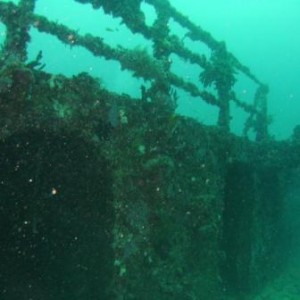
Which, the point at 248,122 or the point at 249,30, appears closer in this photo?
the point at 248,122

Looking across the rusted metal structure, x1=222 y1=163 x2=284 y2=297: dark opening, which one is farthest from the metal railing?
x1=222 y1=163 x2=284 y2=297: dark opening

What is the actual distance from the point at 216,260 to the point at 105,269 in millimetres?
2165

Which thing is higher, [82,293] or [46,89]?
[46,89]

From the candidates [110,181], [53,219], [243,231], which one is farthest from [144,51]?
[243,231]

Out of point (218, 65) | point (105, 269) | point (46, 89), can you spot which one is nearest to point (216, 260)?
point (105, 269)

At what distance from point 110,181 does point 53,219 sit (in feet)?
2.56

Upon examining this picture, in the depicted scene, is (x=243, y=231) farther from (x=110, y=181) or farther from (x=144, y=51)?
(x=144, y=51)

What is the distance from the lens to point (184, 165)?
5012 mm

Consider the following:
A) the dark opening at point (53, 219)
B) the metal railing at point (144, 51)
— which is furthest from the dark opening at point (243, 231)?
the dark opening at point (53, 219)

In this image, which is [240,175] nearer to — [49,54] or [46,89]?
[46,89]

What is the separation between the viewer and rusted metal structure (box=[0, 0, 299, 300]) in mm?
3271

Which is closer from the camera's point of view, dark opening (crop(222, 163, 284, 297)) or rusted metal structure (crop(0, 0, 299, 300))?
rusted metal structure (crop(0, 0, 299, 300))

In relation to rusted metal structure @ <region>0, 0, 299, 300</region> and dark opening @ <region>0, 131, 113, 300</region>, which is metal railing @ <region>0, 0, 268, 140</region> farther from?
dark opening @ <region>0, 131, 113, 300</region>

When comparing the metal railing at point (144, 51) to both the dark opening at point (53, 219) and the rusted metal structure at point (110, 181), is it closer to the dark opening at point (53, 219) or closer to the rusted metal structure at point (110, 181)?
the rusted metal structure at point (110, 181)
